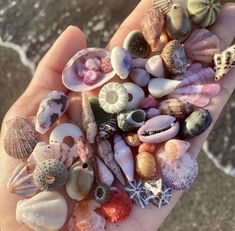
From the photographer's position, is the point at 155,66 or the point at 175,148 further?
the point at 155,66

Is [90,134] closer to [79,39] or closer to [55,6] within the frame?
[79,39]

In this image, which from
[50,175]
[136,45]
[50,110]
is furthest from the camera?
[136,45]

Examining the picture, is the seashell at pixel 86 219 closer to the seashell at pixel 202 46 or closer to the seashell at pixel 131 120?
the seashell at pixel 131 120

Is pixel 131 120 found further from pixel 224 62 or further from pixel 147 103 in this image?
pixel 224 62

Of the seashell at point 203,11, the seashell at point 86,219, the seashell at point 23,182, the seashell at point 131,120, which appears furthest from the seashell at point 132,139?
the seashell at point 203,11

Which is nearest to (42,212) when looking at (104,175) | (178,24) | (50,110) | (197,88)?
(104,175)

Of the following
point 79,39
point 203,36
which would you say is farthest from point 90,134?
point 203,36
